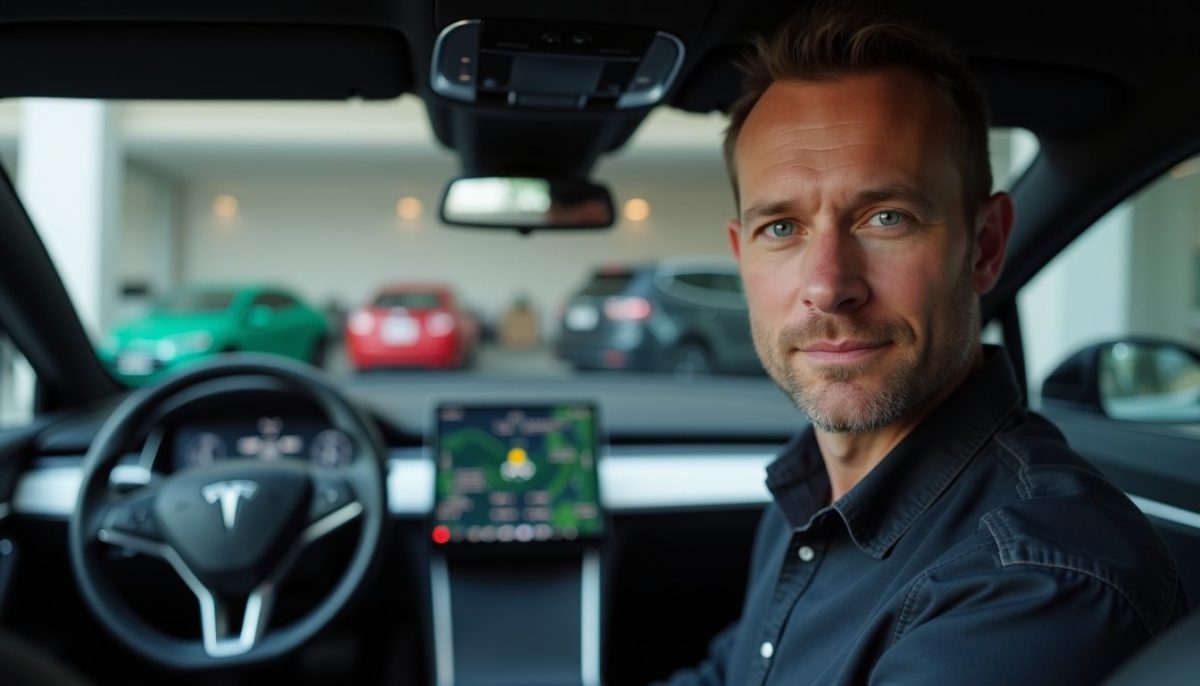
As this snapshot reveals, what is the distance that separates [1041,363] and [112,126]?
12.5 metres

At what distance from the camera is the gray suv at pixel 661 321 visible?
11438mm

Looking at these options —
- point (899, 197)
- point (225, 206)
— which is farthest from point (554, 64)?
point (225, 206)

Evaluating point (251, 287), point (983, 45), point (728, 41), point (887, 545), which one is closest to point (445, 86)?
point (728, 41)

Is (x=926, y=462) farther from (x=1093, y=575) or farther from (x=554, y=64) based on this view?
(x=554, y=64)

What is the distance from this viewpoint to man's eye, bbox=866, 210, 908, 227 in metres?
1.44

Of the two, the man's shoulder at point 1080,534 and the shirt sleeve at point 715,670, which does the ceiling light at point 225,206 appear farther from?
the man's shoulder at point 1080,534

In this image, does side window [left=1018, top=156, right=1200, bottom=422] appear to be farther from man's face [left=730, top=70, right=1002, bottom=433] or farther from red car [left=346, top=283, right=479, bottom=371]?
man's face [left=730, top=70, right=1002, bottom=433]

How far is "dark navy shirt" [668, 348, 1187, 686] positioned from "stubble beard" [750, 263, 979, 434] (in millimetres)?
60

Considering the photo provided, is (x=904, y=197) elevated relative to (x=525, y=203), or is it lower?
elevated

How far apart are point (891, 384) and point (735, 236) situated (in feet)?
1.81

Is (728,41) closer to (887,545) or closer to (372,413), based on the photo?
(887,545)

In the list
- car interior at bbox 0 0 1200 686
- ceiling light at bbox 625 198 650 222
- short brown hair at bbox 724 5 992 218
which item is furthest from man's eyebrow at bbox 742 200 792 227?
ceiling light at bbox 625 198 650 222

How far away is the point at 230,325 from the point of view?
10906 mm

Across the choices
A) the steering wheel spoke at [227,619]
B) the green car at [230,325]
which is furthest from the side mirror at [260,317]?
the steering wheel spoke at [227,619]
